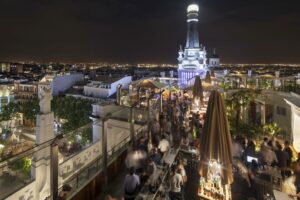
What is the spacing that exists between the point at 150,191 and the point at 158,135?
3.69m

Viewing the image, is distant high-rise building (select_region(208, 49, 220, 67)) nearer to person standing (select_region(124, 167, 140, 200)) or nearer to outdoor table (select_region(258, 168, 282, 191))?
outdoor table (select_region(258, 168, 282, 191))

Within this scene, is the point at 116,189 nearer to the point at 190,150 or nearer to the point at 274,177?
the point at 190,150

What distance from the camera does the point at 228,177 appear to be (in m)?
6.61

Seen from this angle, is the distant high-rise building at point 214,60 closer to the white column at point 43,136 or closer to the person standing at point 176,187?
the white column at point 43,136

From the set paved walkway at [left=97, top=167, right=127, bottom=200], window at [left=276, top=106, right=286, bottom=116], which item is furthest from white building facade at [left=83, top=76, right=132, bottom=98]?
paved walkway at [left=97, top=167, right=127, bottom=200]

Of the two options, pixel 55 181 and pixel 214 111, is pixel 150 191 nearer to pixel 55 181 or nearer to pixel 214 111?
pixel 55 181

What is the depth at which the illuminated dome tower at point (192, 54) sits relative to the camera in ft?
247

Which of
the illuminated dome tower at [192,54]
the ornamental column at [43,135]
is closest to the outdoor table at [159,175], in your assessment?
the ornamental column at [43,135]

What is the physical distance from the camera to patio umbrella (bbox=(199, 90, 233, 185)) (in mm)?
6621

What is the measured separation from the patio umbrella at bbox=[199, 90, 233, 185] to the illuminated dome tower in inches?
2570

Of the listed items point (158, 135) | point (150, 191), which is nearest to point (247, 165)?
point (158, 135)

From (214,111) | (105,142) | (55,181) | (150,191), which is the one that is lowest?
(150,191)

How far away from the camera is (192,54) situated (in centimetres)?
8050

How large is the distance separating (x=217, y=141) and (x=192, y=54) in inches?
3015
